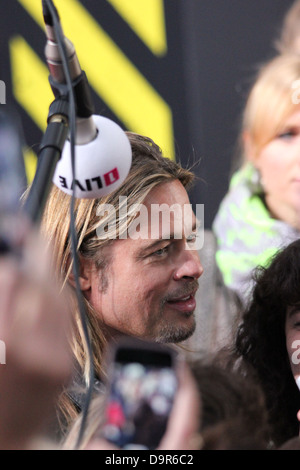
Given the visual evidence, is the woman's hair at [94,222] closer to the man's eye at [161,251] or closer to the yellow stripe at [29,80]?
the man's eye at [161,251]

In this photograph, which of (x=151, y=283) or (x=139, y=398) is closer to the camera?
(x=139, y=398)

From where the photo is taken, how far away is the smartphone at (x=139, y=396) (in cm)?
73

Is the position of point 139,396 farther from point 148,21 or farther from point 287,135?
point 148,21

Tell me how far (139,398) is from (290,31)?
6.74 ft

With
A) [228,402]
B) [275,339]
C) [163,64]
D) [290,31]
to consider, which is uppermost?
[228,402]

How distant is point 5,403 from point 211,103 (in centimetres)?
207

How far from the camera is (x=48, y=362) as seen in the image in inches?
25.1

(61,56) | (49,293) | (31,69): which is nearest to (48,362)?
(49,293)

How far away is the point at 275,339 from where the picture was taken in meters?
1.60

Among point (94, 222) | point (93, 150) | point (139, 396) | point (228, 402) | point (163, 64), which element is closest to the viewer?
point (139, 396)

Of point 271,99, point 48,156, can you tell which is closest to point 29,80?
point 271,99

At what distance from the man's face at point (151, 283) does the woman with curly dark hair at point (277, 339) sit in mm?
167

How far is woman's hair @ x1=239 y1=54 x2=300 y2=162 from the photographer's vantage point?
7.66ft

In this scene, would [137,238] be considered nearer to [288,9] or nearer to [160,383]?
[160,383]
